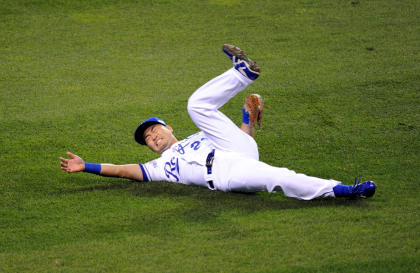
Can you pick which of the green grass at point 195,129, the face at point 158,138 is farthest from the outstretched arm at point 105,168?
the face at point 158,138

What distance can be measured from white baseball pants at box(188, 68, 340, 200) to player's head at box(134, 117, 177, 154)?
409 millimetres

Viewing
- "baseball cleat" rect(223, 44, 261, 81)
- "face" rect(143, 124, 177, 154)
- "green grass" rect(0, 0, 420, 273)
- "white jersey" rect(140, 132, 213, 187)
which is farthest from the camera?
"face" rect(143, 124, 177, 154)

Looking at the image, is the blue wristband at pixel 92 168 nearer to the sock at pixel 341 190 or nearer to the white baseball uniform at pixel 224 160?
the white baseball uniform at pixel 224 160

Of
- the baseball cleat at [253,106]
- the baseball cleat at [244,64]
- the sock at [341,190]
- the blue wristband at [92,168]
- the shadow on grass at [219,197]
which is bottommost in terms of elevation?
the shadow on grass at [219,197]

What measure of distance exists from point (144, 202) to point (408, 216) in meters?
1.79

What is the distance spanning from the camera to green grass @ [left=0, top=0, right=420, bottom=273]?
11.9 feet

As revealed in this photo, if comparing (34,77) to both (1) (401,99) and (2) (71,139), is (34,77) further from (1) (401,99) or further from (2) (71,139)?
(1) (401,99)

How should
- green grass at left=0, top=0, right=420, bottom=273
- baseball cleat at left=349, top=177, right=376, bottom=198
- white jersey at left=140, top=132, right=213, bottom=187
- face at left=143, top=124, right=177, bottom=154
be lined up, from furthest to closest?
1. face at left=143, top=124, right=177, bottom=154
2. white jersey at left=140, top=132, right=213, bottom=187
3. baseball cleat at left=349, top=177, right=376, bottom=198
4. green grass at left=0, top=0, right=420, bottom=273

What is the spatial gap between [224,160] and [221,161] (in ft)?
0.08

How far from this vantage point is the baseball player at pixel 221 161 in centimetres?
409

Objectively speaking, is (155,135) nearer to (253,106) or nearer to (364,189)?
(253,106)

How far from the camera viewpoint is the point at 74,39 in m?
7.91

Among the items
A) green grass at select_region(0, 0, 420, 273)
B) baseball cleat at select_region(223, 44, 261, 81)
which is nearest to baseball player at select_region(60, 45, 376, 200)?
baseball cleat at select_region(223, 44, 261, 81)

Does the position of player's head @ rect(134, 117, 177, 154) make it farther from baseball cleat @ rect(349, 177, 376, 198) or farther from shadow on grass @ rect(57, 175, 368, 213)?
baseball cleat @ rect(349, 177, 376, 198)
